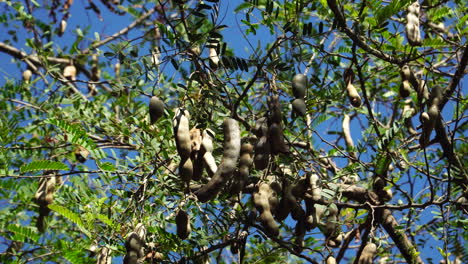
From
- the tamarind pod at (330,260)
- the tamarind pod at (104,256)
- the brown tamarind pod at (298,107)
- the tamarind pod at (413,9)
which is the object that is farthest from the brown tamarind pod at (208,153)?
the tamarind pod at (413,9)

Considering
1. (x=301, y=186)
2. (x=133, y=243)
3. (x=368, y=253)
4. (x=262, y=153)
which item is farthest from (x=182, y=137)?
(x=368, y=253)

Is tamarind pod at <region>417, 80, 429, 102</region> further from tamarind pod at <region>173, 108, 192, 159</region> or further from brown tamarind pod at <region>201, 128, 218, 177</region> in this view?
tamarind pod at <region>173, 108, 192, 159</region>

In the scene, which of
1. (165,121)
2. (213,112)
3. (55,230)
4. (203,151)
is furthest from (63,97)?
(203,151)

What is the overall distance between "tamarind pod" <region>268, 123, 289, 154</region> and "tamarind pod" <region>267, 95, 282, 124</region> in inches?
0.7

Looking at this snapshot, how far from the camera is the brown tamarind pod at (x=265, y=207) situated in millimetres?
2436

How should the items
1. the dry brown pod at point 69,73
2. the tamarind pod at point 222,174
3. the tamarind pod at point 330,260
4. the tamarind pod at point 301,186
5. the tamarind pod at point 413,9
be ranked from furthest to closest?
the dry brown pod at point 69,73 → the tamarind pod at point 413,9 → the tamarind pod at point 330,260 → the tamarind pod at point 301,186 → the tamarind pod at point 222,174

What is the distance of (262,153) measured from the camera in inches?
96.4

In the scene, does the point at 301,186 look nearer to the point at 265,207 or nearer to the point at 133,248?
the point at 265,207

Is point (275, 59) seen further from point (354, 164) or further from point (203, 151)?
point (354, 164)

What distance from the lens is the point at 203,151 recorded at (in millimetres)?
2459

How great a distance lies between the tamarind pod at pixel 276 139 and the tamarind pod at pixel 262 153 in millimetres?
18

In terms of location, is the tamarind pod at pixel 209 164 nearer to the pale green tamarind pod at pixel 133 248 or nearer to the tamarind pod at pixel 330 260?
the pale green tamarind pod at pixel 133 248

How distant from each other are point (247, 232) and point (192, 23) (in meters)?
0.96

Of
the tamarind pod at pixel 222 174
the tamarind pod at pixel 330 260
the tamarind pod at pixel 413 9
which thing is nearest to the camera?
the tamarind pod at pixel 222 174
